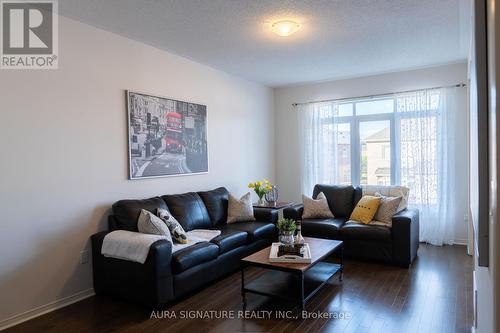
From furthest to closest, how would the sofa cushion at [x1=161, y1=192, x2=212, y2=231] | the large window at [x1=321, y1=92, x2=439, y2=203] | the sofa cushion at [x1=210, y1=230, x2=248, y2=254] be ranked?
1. the large window at [x1=321, y1=92, x2=439, y2=203]
2. the sofa cushion at [x1=161, y1=192, x2=212, y2=231]
3. the sofa cushion at [x1=210, y1=230, x2=248, y2=254]

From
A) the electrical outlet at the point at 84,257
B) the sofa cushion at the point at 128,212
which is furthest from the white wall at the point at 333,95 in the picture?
the electrical outlet at the point at 84,257

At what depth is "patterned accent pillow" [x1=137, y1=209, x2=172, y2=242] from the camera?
3.05 metres

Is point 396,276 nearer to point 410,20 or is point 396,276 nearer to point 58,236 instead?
point 410,20

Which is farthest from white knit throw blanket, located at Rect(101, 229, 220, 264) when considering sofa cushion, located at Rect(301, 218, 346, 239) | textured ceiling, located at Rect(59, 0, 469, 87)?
textured ceiling, located at Rect(59, 0, 469, 87)

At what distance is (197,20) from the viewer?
3092 millimetres

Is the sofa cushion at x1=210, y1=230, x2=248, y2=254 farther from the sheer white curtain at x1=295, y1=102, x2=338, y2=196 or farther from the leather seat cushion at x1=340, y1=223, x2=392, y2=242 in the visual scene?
the sheer white curtain at x1=295, y1=102, x2=338, y2=196

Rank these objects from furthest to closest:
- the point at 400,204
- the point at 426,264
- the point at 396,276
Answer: the point at 400,204 → the point at 426,264 → the point at 396,276

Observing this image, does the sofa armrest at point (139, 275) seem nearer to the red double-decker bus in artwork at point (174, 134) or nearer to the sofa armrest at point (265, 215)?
the red double-decker bus in artwork at point (174, 134)

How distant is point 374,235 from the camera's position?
394 centimetres

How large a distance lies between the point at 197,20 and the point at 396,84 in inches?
132

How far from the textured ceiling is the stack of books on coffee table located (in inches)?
82.3

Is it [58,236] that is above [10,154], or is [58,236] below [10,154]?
below

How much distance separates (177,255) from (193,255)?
0.16m

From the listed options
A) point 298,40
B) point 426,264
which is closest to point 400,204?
Answer: point 426,264
